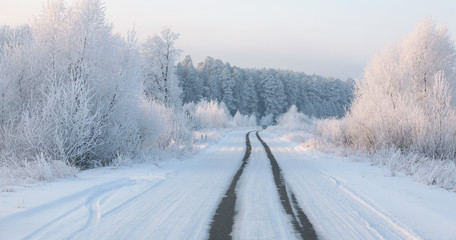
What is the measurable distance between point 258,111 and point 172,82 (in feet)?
208

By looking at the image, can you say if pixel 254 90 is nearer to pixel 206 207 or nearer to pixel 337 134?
pixel 337 134

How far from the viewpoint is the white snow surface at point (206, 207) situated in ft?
14.6

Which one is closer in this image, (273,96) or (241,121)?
(241,121)

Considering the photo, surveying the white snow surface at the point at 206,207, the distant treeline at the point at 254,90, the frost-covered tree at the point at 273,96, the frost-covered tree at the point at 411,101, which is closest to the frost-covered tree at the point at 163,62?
the frost-covered tree at the point at 411,101

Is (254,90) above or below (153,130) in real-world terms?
above

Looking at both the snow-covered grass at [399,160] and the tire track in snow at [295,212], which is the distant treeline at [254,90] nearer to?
the snow-covered grass at [399,160]

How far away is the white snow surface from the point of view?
445 cm

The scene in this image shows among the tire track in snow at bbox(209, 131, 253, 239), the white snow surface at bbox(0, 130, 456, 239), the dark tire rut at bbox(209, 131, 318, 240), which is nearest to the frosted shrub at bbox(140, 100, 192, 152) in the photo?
the white snow surface at bbox(0, 130, 456, 239)

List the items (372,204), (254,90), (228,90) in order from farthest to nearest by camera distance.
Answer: (254,90) < (228,90) < (372,204)

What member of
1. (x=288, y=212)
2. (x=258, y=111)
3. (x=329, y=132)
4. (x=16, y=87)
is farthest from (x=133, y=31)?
(x=258, y=111)

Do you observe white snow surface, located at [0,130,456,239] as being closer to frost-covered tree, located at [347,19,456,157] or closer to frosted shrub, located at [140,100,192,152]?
frost-covered tree, located at [347,19,456,157]

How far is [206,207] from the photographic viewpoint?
19.1ft

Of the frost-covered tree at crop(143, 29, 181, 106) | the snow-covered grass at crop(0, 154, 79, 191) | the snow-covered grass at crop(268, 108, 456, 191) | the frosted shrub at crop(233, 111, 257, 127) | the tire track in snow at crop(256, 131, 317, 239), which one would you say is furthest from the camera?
the frosted shrub at crop(233, 111, 257, 127)

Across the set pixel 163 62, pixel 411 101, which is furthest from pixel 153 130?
pixel 163 62
